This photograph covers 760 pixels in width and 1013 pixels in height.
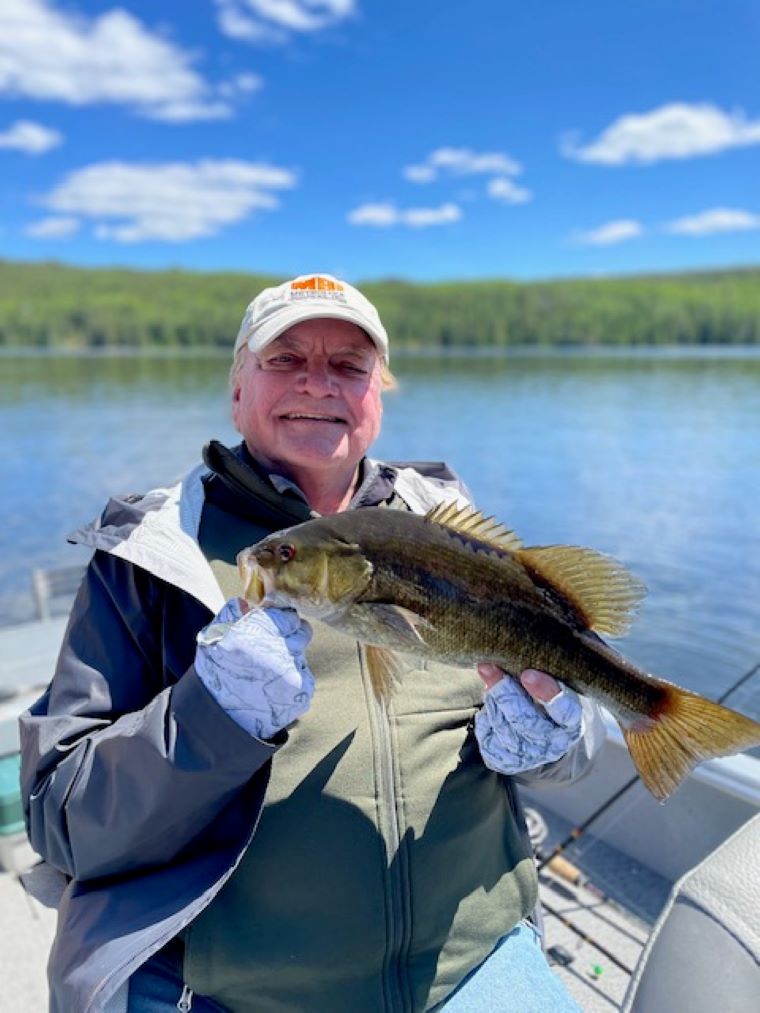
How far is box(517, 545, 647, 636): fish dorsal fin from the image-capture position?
2.13 meters

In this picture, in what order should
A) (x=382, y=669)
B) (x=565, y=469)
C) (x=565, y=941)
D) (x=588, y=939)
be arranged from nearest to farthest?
(x=382, y=669) < (x=588, y=939) < (x=565, y=941) < (x=565, y=469)

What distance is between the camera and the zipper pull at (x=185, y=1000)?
203 centimetres

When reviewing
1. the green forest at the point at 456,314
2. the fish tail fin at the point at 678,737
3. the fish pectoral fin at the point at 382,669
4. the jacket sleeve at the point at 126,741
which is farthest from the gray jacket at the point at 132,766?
the green forest at the point at 456,314

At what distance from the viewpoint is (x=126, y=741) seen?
1881 millimetres

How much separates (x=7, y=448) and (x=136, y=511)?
26.2m

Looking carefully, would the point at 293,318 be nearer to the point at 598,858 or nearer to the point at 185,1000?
the point at 185,1000

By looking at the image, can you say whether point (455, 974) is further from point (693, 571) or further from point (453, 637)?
point (693, 571)

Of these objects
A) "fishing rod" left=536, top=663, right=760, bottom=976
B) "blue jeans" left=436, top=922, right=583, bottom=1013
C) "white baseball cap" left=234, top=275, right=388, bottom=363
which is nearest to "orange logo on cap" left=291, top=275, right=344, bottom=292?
"white baseball cap" left=234, top=275, right=388, bottom=363

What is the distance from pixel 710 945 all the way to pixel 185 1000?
4.15ft

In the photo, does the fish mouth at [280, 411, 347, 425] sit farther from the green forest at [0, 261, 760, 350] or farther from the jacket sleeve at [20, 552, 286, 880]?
the green forest at [0, 261, 760, 350]

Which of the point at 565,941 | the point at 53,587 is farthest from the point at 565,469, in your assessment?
the point at 565,941

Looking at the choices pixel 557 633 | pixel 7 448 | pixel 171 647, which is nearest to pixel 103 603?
pixel 171 647

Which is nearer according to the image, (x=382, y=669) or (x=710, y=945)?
(x=710, y=945)

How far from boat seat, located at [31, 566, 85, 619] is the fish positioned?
13.8 feet
